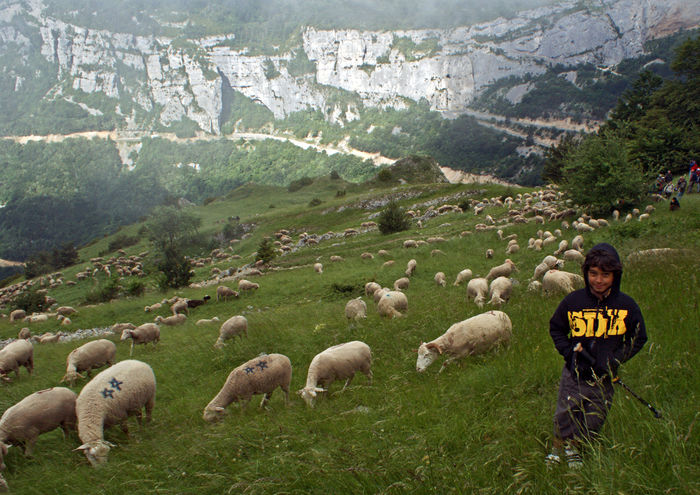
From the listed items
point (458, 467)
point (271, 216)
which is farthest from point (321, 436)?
point (271, 216)

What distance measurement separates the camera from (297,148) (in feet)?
632

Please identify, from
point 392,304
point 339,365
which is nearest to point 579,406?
point 339,365

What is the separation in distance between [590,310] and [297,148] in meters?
198

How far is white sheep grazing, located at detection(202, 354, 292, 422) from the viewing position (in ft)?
24.6

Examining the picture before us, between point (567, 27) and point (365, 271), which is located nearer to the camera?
point (365, 271)

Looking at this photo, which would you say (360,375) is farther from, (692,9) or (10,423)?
(692,9)

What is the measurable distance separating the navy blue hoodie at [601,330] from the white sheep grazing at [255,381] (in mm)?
5258

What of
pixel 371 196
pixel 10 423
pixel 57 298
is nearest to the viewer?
pixel 10 423

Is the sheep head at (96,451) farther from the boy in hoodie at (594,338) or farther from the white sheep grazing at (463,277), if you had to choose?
the white sheep grazing at (463,277)

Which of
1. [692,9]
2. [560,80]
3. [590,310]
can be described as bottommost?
[590,310]

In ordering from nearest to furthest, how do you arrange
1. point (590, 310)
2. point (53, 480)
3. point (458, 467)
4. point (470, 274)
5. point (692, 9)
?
1. point (458, 467)
2. point (590, 310)
3. point (53, 480)
4. point (470, 274)
5. point (692, 9)

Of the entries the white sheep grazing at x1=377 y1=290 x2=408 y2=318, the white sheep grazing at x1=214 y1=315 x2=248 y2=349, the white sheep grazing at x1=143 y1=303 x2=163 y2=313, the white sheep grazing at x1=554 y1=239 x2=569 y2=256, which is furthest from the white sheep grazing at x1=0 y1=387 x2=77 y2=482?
the white sheep grazing at x1=554 y1=239 x2=569 y2=256

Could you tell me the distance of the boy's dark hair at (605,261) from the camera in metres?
3.69

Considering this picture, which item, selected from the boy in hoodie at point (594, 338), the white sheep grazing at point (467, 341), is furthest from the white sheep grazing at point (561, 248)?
the boy in hoodie at point (594, 338)
